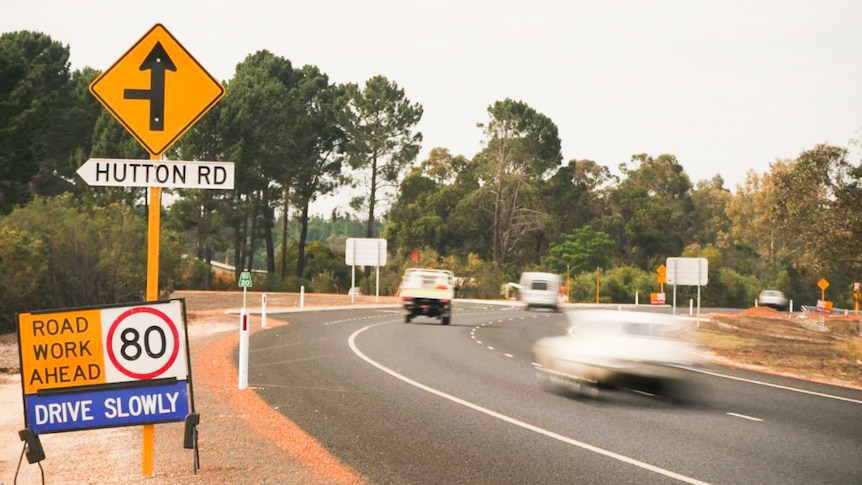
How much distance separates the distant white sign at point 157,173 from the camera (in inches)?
275

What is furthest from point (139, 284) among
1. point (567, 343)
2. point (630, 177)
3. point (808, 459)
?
point (630, 177)

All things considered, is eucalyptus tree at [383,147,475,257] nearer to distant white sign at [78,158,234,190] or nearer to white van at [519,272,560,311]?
white van at [519,272,560,311]

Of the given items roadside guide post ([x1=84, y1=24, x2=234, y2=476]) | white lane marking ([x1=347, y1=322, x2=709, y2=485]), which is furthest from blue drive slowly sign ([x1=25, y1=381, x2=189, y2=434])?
white lane marking ([x1=347, y1=322, x2=709, y2=485])

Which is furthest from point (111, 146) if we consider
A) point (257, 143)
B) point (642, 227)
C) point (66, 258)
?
point (642, 227)

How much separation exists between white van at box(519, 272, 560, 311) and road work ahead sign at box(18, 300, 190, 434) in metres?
46.8

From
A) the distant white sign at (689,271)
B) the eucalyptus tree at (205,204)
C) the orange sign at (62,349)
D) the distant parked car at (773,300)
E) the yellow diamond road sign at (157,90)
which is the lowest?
the distant parked car at (773,300)

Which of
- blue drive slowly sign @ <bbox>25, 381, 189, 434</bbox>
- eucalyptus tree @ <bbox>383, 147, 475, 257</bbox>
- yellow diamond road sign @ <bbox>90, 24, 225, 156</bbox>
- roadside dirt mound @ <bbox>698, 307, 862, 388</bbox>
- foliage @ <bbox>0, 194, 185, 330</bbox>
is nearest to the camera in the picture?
blue drive slowly sign @ <bbox>25, 381, 189, 434</bbox>

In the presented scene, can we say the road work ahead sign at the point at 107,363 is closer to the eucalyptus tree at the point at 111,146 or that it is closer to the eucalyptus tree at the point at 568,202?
the eucalyptus tree at the point at 111,146

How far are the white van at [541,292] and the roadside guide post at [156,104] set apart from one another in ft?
152

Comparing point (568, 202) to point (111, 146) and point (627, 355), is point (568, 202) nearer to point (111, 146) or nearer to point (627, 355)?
point (111, 146)

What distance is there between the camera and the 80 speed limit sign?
6.83m

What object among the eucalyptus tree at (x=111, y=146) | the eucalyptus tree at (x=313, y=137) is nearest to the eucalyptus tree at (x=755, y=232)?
the eucalyptus tree at (x=313, y=137)

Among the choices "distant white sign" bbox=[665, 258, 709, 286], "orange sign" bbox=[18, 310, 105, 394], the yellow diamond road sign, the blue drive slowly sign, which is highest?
the yellow diamond road sign

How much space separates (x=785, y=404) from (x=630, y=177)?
9998 centimetres
